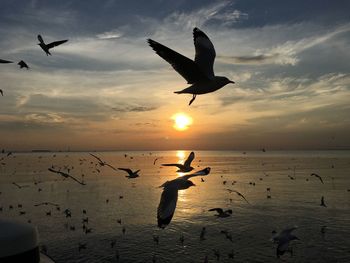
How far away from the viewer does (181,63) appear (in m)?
7.11

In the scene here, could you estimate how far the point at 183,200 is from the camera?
5162 centimetres

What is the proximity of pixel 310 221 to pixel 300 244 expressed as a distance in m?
7.89

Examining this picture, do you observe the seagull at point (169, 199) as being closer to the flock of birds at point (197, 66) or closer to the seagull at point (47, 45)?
the flock of birds at point (197, 66)

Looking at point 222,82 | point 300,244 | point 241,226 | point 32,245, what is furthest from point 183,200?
point 32,245

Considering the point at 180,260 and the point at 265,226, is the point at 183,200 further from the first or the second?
the point at 180,260

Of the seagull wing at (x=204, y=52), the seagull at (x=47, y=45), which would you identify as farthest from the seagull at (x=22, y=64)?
the seagull wing at (x=204, y=52)

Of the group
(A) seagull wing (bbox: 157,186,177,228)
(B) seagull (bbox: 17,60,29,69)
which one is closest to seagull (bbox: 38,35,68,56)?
(B) seagull (bbox: 17,60,29,69)

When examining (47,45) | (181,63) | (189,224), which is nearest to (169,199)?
(181,63)

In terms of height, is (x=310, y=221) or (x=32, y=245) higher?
(x=32, y=245)

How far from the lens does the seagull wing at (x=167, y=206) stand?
534 cm

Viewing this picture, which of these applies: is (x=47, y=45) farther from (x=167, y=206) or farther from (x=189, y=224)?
(x=189, y=224)

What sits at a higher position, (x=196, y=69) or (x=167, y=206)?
(x=196, y=69)

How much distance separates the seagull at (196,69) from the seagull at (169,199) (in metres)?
1.54

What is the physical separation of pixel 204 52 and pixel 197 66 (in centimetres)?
191
